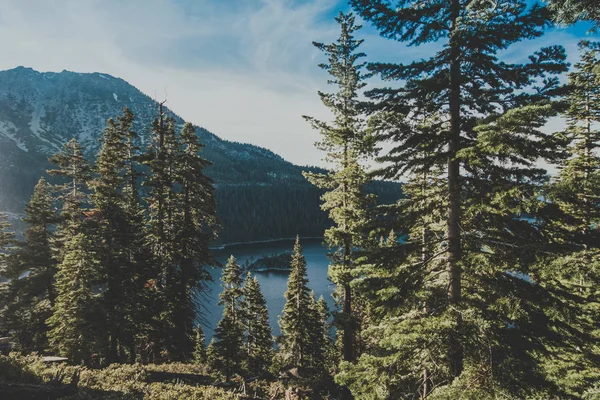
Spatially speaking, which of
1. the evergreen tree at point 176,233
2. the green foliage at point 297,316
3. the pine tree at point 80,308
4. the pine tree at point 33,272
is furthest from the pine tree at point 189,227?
the pine tree at point 33,272

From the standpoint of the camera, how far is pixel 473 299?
22.4 ft

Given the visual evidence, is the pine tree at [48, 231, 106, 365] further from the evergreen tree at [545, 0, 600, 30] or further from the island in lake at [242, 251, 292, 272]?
the island in lake at [242, 251, 292, 272]

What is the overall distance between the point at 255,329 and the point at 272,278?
70.2m

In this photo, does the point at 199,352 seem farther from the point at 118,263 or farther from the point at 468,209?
the point at 468,209

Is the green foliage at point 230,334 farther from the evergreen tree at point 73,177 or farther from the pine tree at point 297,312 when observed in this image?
the evergreen tree at point 73,177

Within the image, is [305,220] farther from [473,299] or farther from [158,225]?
[473,299]

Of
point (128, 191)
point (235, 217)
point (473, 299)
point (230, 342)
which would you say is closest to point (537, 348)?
point (473, 299)

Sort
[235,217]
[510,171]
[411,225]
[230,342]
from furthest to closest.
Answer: [235,217], [230,342], [411,225], [510,171]

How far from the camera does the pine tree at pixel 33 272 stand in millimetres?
25453

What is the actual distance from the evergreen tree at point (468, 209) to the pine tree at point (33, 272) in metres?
28.7

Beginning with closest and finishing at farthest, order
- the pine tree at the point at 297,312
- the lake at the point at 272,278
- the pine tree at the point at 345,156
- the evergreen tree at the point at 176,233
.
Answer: the pine tree at the point at 345,156
the evergreen tree at the point at 176,233
the pine tree at the point at 297,312
the lake at the point at 272,278

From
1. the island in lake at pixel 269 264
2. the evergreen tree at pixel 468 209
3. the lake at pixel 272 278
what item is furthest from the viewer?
the island in lake at pixel 269 264

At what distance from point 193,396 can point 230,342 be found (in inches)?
613

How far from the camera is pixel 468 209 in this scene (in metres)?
6.41
